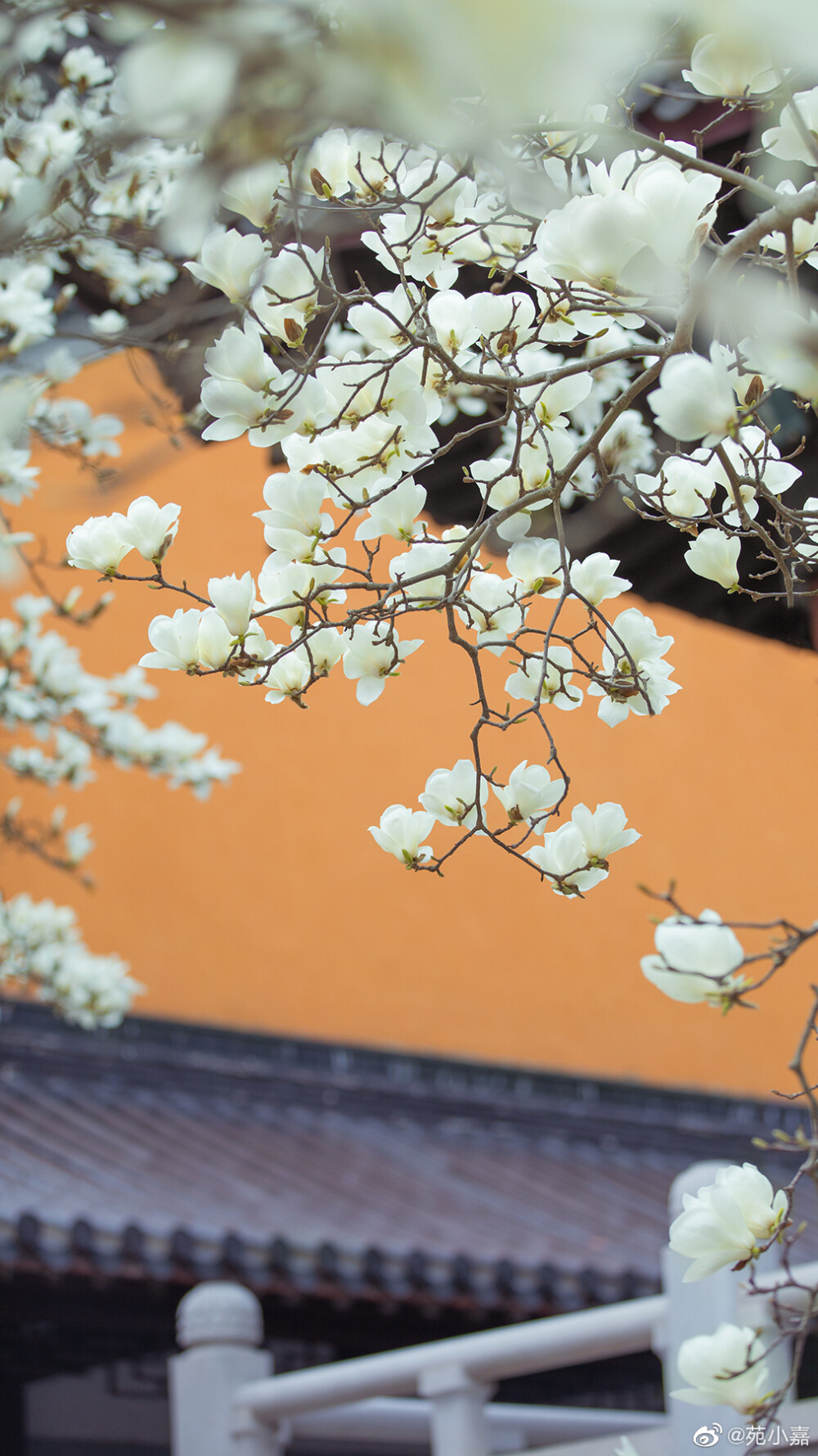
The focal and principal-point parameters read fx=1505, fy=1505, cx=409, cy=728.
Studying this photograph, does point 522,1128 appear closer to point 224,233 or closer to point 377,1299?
point 377,1299

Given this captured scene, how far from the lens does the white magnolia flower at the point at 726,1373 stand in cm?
94

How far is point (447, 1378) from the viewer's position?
2336 mm

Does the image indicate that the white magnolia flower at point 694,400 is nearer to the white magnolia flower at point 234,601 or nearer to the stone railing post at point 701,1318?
the white magnolia flower at point 234,601

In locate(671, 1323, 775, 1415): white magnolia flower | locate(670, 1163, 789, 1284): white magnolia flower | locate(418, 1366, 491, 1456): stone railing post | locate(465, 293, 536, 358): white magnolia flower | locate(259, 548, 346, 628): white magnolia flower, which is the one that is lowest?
locate(418, 1366, 491, 1456): stone railing post

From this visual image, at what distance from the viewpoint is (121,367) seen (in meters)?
4.99

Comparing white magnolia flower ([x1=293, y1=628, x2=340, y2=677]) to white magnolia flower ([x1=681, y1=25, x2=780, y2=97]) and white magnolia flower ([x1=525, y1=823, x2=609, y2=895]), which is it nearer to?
white magnolia flower ([x1=525, y1=823, x2=609, y2=895])

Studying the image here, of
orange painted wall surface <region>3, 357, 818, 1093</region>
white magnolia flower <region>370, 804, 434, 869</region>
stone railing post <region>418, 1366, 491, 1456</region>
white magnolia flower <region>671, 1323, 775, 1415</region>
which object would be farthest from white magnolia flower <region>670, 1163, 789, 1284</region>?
A: orange painted wall surface <region>3, 357, 818, 1093</region>

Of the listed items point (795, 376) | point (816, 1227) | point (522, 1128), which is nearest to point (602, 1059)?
point (522, 1128)

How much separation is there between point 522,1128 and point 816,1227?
3.44 ft

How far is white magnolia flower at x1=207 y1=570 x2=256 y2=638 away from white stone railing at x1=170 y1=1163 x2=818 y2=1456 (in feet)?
3.65

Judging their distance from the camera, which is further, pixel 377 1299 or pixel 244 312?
pixel 377 1299

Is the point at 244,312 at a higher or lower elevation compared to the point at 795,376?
higher

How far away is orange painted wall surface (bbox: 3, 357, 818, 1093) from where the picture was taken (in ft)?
17.0

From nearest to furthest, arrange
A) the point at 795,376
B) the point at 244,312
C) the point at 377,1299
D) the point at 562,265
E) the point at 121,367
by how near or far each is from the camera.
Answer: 1. the point at 795,376
2. the point at 562,265
3. the point at 244,312
4. the point at 377,1299
5. the point at 121,367
